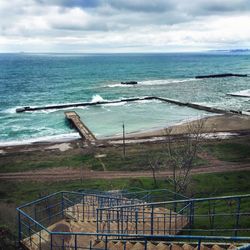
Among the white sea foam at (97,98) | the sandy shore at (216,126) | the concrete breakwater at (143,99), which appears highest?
the white sea foam at (97,98)

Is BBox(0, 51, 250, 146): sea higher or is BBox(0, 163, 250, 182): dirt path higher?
BBox(0, 51, 250, 146): sea

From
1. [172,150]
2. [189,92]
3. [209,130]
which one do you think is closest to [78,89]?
[189,92]

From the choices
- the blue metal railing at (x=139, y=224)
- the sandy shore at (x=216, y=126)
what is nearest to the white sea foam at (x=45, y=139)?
the sandy shore at (x=216, y=126)

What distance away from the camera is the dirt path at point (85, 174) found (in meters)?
31.2

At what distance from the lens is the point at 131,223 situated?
14523mm

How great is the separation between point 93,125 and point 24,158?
19.6 metres

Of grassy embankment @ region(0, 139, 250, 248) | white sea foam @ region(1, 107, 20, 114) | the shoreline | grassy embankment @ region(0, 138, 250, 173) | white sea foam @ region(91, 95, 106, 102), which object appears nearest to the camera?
grassy embankment @ region(0, 139, 250, 248)

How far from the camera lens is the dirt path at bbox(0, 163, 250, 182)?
102ft

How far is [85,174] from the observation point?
1270 inches

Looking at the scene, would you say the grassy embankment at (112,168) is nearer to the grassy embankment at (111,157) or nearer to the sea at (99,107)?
the grassy embankment at (111,157)

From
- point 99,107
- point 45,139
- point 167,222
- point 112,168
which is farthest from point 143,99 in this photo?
point 167,222

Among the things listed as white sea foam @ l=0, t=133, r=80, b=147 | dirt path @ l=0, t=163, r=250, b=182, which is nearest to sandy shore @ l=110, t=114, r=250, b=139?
white sea foam @ l=0, t=133, r=80, b=147

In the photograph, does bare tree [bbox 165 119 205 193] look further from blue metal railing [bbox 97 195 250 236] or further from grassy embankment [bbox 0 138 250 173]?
blue metal railing [bbox 97 195 250 236]

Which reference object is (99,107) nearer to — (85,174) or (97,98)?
(97,98)
